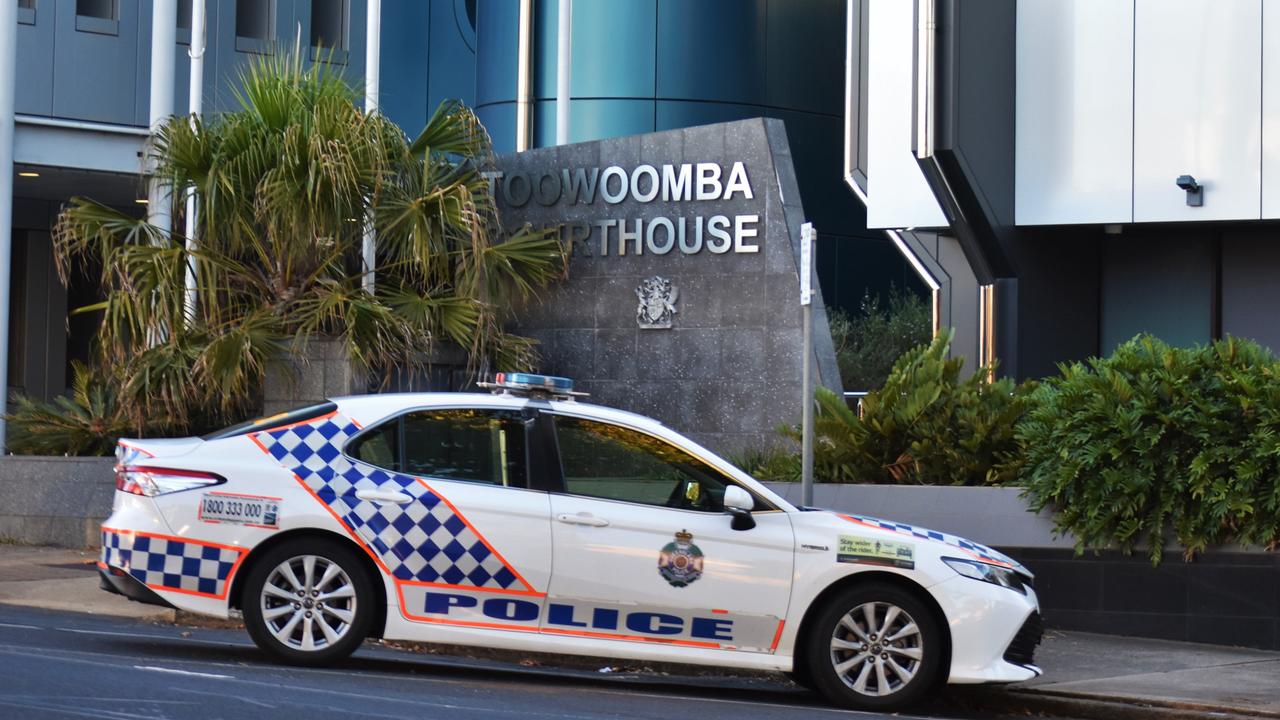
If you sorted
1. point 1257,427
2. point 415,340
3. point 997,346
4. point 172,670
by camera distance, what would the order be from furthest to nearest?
point 997,346 < point 415,340 < point 1257,427 < point 172,670

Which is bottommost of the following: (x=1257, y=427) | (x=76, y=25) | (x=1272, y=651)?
(x=1272, y=651)

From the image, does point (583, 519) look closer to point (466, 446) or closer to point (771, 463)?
point (466, 446)

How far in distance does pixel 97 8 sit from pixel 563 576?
13724 millimetres

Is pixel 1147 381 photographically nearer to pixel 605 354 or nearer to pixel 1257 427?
pixel 1257 427

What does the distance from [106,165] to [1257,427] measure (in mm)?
13209

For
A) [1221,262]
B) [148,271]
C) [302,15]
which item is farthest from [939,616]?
[302,15]

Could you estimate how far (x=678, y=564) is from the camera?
29.8 ft

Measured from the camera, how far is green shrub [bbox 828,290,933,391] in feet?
77.6

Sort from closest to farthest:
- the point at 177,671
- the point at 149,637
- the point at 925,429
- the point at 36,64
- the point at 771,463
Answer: the point at 177,671
the point at 149,637
the point at 925,429
the point at 771,463
the point at 36,64

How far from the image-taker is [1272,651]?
1188 centimetres

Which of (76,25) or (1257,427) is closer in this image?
(1257,427)

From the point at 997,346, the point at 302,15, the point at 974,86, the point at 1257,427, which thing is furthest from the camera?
the point at 302,15

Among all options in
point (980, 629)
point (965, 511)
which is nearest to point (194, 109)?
point (965, 511)

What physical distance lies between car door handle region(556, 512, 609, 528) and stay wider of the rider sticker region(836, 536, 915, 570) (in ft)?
4.24
